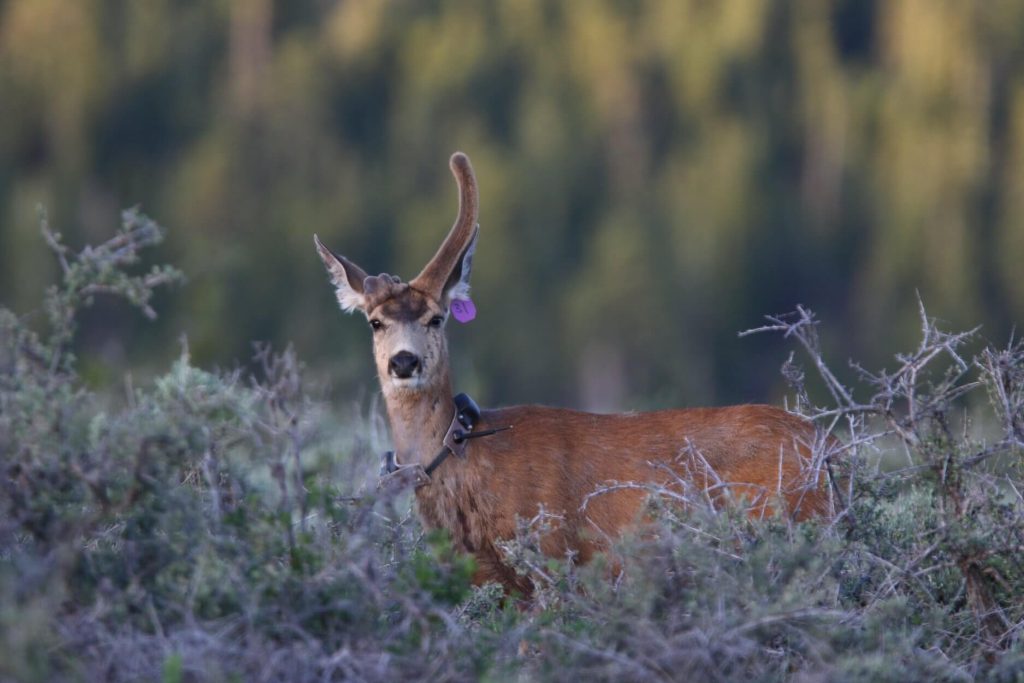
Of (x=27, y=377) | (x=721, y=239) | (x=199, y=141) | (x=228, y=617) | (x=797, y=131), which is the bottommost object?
(x=228, y=617)

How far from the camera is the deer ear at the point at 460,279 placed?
732 cm

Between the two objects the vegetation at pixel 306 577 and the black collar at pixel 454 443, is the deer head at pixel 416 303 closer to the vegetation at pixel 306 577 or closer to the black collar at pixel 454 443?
the black collar at pixel 454 443

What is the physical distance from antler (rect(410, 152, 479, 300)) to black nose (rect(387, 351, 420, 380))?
406 millimetres

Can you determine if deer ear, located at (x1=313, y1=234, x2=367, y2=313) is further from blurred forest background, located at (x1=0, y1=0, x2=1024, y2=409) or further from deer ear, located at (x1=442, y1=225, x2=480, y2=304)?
blurred forest background, located at (x1=0, y1=0, x2=1024, y2=409)

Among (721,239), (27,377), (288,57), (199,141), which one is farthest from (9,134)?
(27,377)

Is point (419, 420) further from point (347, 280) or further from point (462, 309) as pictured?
point (347, 280)

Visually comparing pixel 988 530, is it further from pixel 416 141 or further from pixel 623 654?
pixel 416 141

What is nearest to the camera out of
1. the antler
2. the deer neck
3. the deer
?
the deer

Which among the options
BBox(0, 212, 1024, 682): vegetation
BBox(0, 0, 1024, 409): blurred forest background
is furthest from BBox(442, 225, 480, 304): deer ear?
BBox(0, 0, 1024, 409): blurred forest background

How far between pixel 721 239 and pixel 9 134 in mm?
10790

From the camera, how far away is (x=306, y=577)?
495 centimetres

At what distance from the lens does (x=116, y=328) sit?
64.8ft

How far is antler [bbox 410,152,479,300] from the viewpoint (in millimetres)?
7238

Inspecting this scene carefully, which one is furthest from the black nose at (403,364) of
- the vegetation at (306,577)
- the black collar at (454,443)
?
the vegetation at (306,577)
